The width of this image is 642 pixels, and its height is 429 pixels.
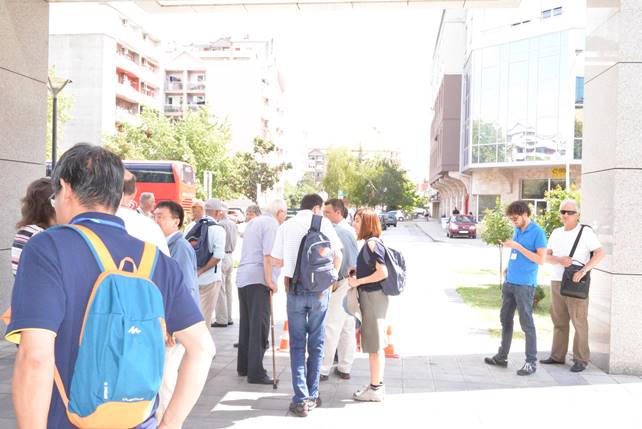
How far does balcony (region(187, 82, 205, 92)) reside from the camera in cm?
8731

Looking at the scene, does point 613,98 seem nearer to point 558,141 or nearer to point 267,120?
point 558,141

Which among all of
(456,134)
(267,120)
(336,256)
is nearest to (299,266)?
(336,256)

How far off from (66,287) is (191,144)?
40.3 meters

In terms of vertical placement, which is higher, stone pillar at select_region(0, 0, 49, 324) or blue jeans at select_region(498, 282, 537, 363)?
stone pillar at select_region(0, 0, 49, 324)

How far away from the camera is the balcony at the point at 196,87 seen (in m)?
87.3

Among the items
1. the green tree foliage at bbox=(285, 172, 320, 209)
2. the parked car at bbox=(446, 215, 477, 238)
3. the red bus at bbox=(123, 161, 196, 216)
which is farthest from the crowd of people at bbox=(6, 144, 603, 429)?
the green tree foliage at bbox=(285, 172, 320, 209)

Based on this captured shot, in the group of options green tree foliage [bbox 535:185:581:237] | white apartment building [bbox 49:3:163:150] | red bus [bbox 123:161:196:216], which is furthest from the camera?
white apartment building [bbox 49:3:163:150]

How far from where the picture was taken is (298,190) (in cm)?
11094

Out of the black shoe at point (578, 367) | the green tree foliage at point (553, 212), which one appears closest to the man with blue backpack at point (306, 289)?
the black shoe at point (578, 367)

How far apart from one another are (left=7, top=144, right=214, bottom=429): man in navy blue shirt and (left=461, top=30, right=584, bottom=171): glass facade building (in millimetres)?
39284

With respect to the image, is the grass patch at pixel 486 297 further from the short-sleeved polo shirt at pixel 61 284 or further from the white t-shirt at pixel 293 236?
the short-sleeved polo shirt at pixel 61 284

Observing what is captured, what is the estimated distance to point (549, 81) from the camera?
40969mm

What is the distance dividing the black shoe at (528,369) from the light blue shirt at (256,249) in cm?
285

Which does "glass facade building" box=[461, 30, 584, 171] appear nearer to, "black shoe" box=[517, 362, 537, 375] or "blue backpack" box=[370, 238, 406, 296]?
"black shoe" box=[517, 362, 537, 375]
